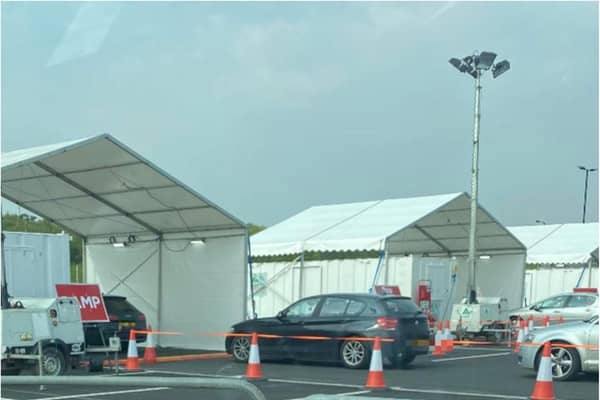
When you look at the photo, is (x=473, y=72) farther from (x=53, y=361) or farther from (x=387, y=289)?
(x=53, y=361)

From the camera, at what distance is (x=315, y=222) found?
3081 centimetres

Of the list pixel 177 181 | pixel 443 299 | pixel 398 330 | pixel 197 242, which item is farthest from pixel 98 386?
pixel 443 299

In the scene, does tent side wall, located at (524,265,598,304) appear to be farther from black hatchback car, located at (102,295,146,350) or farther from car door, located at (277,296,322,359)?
black hatchback car, located at (102,295,146,350)

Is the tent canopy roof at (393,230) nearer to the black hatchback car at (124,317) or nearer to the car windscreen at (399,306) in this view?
the car windscreen at (399,306)

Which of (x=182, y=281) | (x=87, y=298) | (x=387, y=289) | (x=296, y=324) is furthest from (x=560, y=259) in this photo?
(x=87, y=298)

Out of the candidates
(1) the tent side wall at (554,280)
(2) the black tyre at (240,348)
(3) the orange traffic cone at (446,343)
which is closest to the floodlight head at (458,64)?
(3) the orange traffic cone at (446,343)

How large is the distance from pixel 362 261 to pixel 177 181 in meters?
10.2

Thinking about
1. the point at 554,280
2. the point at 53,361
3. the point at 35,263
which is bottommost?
the point at 554,280

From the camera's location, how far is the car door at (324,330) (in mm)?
16908

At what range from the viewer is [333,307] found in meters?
17.5

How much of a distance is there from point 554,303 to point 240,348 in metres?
12.5

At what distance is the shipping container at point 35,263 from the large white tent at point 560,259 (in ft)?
76.4

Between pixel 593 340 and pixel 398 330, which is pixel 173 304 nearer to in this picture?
pixel 398 330

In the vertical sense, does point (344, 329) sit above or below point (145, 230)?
below
